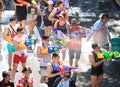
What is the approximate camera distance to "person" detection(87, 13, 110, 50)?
12.6 metres

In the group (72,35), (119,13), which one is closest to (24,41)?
(72,35)

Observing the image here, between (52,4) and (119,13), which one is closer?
(52,4)

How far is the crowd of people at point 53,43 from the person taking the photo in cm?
946

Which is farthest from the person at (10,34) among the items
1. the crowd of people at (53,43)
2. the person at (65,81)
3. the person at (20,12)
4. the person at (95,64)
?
the person at (20,12)

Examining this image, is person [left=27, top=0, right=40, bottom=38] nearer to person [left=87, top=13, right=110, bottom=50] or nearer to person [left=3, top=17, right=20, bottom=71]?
person [left=3, top=17, right=20, bottom=71]

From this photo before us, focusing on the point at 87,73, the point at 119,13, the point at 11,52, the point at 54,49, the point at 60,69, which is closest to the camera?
the point at 60,69

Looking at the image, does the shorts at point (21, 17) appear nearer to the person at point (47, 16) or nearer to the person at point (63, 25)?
the person at point (47, 16)

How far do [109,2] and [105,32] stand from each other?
7.19 metres

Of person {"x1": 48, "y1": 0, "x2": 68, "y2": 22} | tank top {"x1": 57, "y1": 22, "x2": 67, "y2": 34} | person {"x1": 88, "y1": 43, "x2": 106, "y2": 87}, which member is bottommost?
person {"x1": 88, "y1": 43, "x2": 106, "y2": 87}

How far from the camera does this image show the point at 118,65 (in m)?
13.0

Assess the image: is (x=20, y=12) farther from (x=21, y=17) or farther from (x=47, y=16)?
(x=47, y=16)

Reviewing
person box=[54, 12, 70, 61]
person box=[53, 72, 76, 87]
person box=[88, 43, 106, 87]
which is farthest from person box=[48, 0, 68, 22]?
person box=[53, 72, 76, 87]

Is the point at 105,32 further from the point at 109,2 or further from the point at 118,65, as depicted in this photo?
the point at 109,2

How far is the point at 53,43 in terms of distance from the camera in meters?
12.3
